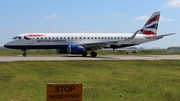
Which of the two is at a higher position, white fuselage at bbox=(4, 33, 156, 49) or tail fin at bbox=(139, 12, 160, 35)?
tail fin at bbox=(139, 12, 160, 35)

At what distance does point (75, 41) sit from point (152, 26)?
13036 mm

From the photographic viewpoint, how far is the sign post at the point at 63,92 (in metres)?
4.89

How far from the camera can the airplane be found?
39.1 metres

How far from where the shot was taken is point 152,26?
4638 centimetres

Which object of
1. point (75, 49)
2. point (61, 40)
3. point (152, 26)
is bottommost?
point (75, 49)

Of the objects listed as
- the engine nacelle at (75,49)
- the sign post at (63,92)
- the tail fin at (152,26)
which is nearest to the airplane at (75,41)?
the engine nacelle at (75,49)

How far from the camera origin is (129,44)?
1727 inches

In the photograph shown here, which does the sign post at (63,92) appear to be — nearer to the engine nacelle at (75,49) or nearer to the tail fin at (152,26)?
the engine nacelle at (75,49)

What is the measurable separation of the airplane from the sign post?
3377cm

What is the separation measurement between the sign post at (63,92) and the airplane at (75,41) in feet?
111

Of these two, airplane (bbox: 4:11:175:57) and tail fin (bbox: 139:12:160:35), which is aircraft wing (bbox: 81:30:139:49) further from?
tail fin (bbox: 139:12:160:35)

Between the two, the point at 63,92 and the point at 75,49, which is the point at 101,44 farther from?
the point at 63,92

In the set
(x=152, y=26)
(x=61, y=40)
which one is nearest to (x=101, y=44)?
(x=61, y=40)

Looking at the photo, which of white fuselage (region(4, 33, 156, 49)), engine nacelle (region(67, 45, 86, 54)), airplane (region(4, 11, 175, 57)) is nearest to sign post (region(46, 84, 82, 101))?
airplane (region(4, 11, 175, 57))
